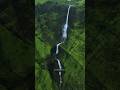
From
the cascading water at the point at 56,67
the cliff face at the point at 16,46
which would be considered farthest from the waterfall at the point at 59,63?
the cliff face at the point at 16,46

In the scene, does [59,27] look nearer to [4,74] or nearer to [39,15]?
[39,15]

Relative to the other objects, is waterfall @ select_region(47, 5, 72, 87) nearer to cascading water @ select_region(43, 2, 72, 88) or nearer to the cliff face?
cascading water @ select_region(43, 2, 72, 88)

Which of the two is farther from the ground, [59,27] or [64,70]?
[59,27]

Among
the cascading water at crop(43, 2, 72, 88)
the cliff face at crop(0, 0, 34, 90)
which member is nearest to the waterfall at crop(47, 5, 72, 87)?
the cascading water at crop(43, 2, 72, 88)

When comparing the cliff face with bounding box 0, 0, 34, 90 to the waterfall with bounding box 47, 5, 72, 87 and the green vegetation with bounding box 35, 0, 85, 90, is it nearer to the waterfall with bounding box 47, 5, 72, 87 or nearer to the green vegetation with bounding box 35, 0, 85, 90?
the green vegetation with bounding box 35, 0, 85, 90

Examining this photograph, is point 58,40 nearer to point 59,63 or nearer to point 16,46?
point 59,63

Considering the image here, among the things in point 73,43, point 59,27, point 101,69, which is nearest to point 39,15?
point 59,27

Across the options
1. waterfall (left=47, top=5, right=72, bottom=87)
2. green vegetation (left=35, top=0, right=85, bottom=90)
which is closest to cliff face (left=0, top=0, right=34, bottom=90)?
green vegetation (left=35, top=0, right=85, bottom=90)

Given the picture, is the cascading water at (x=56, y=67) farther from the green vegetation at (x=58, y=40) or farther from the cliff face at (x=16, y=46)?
the cliff face at (x=16, y=46)
